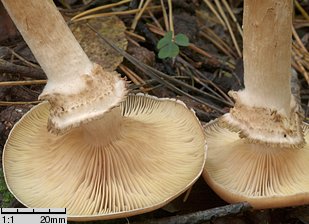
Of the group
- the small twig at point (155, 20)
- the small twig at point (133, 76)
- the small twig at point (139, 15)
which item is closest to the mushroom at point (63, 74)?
the small twig at point (133, 76)

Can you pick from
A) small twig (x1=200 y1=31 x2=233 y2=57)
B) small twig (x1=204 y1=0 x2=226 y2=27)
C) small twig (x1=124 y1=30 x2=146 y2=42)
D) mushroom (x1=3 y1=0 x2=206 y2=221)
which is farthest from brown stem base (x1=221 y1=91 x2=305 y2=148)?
small twig (x1=204 y1=0 x2=226 y2=27)

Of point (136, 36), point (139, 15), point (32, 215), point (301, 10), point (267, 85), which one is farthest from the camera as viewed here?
point (301, 10)

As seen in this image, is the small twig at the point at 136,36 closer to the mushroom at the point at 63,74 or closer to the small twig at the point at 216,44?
the small twig at the point at 216,44

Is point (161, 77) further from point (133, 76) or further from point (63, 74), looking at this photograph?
point (63, 74)

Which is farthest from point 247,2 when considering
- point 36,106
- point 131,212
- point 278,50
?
point 36,106

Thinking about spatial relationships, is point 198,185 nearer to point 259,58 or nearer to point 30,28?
point 259,58

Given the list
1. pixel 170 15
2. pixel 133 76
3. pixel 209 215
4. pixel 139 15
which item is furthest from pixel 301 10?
pixel 209 215

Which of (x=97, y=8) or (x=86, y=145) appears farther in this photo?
(x=97, y=8)

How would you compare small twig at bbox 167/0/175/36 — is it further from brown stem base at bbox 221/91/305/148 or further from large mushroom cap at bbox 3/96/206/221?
brown stem base at bbox 221/91/305/148
